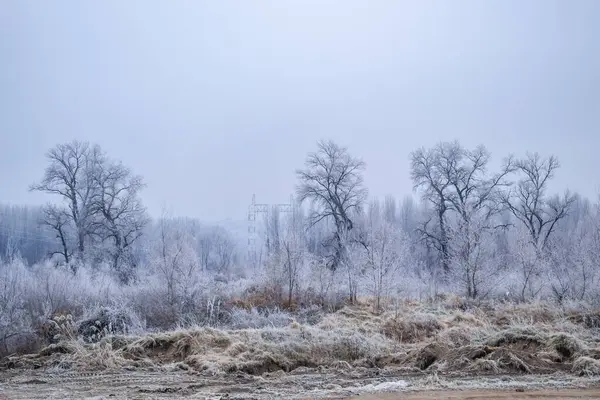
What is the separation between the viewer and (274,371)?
1547 centimetres

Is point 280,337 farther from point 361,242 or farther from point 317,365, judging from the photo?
point 361,242

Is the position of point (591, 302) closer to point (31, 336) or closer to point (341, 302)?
point (341, 302)

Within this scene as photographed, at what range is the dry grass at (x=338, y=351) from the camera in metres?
14.6

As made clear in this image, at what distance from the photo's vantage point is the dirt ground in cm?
1171

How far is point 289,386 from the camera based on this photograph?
42.7ft

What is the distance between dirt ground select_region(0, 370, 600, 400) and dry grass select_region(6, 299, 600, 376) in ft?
2.73

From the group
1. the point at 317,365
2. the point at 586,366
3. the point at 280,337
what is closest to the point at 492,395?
the point at 586,366

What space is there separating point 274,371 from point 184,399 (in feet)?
13.6

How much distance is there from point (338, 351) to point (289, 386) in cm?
378

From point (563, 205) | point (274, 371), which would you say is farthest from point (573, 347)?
point (563, 205)

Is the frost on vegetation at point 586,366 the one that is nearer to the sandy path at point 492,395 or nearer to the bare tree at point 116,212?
the sandy path at point 492,395

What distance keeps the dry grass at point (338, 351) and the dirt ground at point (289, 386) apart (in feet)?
2.73

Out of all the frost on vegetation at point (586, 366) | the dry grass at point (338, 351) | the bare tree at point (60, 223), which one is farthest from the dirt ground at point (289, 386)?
the bare tree at point (60, 223)

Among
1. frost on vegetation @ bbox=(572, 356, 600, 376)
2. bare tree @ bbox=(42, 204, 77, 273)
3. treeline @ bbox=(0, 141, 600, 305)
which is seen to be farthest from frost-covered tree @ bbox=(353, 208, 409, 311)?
bare tree @ bbox=(42, 204, 77, 273)
